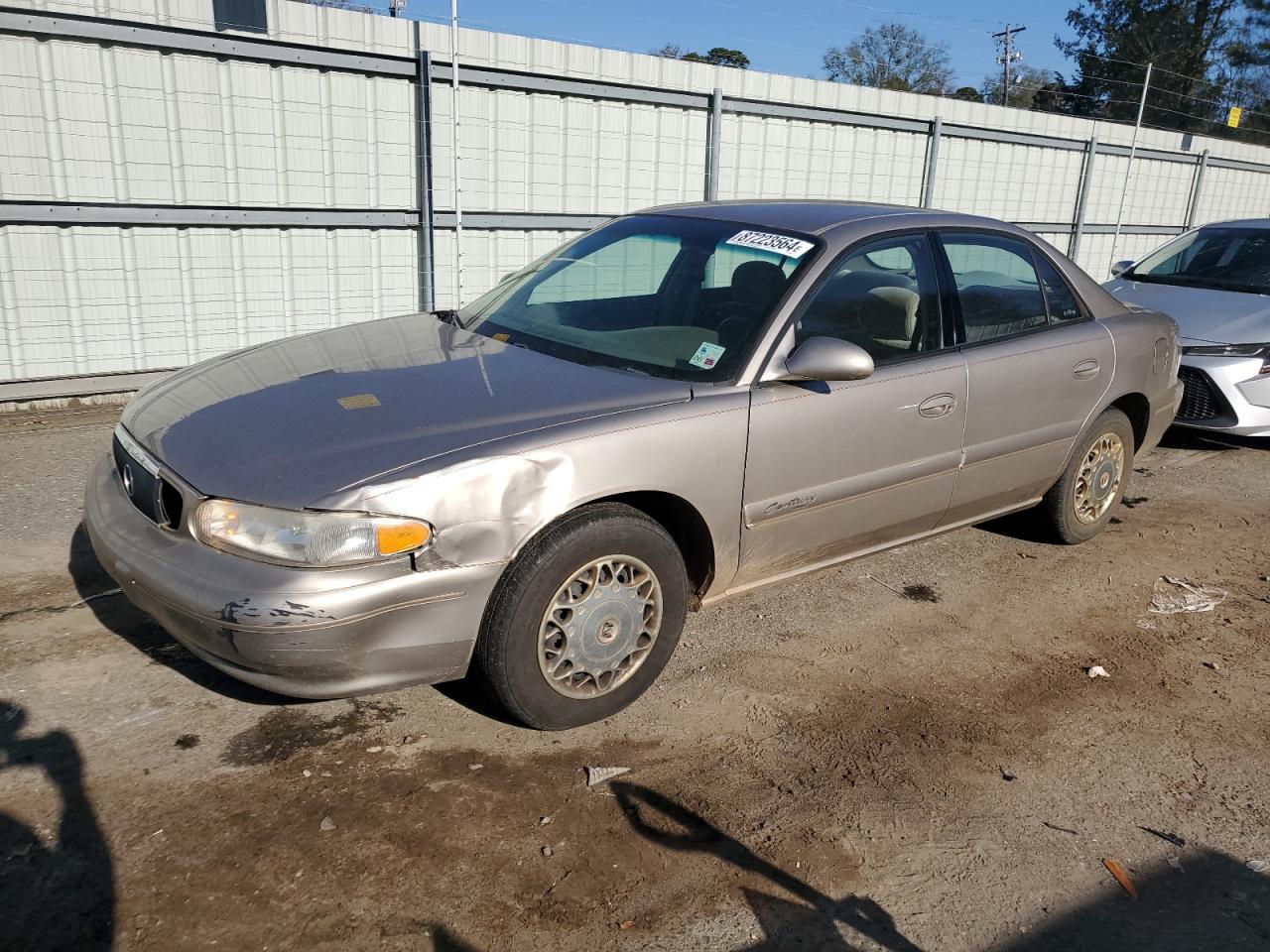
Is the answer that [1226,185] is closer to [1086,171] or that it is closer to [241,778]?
[1086,171]

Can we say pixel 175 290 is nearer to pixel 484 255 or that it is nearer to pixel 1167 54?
pixel 484 255

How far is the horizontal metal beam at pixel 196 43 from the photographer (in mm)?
6219

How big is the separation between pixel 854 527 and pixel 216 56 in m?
5.72

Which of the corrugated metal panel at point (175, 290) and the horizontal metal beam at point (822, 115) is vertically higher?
the horizontal metal beam at point (822, 115)

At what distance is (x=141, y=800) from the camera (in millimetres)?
2850

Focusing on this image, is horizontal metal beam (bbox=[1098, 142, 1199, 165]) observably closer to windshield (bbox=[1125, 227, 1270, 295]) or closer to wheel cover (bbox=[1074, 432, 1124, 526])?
windshield (bbox=[1125, 227, 1270, 295])

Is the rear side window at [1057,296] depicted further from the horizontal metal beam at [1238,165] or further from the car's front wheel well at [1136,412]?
the horizontal metal beam at [1238,165]

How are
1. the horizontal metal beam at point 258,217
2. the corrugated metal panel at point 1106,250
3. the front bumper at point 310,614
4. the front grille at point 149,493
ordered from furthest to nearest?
1. the corrugated metal panel at point 1106,250
2. the horizontal metal beam at point 258,217
3. the front grille at point 149,493
4. the front bumper at point 310,614

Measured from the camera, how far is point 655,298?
402 cm

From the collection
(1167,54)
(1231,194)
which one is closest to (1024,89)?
(1167,54)

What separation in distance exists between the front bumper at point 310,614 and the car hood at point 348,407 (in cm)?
22

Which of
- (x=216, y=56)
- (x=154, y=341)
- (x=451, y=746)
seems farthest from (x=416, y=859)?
(x=216, y=56)

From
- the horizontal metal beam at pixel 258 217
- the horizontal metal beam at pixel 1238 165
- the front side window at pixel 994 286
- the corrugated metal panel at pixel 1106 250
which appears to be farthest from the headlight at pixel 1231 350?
the horizontal metal beam at pixel 1238 165

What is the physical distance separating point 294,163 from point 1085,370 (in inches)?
223
